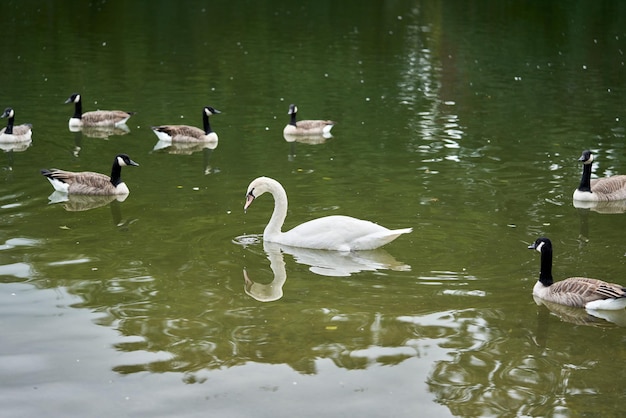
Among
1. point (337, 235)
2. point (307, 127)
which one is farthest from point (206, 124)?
point (337, 235)

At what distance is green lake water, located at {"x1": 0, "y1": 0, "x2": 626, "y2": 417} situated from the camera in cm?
912

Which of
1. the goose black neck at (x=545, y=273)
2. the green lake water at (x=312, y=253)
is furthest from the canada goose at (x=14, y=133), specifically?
the goose black neck at (x=545, y=273)

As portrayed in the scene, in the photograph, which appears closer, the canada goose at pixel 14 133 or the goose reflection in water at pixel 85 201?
the goose reflection in water at pixel 85 201

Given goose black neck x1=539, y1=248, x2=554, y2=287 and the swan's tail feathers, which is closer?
goose black neck x1=539, y1=248, x2=554, y2=287

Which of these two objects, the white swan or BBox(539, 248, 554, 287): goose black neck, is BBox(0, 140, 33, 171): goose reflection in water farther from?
BBox(539, 248, 554, 287): goose black neck

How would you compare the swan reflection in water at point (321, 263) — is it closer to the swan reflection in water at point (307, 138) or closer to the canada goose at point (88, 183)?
the canada goose at point (88, 183)

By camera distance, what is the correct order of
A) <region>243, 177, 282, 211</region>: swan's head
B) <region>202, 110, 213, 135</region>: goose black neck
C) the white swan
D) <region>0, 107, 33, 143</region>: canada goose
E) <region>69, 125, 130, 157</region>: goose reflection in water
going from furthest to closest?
<region>69, 125, 130, 157</region>: goose reflection in water
<region>202, 110, 213, 135</region>: goose black neck
<region>0, 107, 33, 143</region>: canada goose
<region>243, 177, 282, 211</region>: swan's head
the white swan

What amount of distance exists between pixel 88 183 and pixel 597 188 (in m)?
8.19

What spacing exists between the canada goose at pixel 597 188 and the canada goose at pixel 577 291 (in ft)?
15.2

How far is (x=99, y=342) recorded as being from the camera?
1001 centimetres

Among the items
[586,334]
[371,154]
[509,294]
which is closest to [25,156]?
[371,154]

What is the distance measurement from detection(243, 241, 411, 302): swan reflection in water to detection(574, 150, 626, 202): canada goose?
4.25 meters

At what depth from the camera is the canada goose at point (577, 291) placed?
10.9m

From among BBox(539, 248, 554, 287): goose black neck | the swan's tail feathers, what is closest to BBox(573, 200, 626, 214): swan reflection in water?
the swan's tail feathers
